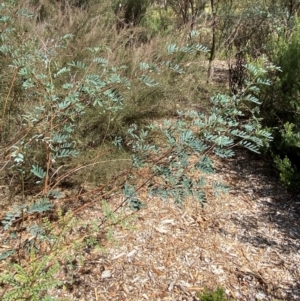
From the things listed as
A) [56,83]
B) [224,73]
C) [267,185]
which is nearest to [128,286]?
[267,185]

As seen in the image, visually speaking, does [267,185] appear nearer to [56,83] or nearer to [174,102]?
[174,102]

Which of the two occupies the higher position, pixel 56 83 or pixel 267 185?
pixel 56 83

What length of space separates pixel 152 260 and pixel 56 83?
6.74ft

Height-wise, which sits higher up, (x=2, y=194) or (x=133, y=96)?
(x=133, y=96)

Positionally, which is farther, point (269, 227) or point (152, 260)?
point (269, 227)

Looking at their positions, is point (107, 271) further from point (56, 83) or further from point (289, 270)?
point (56, 83)

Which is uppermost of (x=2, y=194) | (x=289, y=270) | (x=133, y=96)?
(x=133, y=96)

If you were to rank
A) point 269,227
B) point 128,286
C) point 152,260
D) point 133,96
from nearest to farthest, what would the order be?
point 128,286 < point 152,260 < point 269,227 < point 133,96

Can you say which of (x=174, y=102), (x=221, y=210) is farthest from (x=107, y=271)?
(x=174, y=102)

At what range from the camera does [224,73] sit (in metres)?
6.87

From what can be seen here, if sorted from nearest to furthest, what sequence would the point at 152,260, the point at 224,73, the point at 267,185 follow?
the point at 152,260 < the point at 267,185 < the point at 224,73

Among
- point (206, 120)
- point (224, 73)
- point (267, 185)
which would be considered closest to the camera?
point (206, 120)

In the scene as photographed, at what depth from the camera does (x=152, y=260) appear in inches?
107

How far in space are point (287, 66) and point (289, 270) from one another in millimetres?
2254
